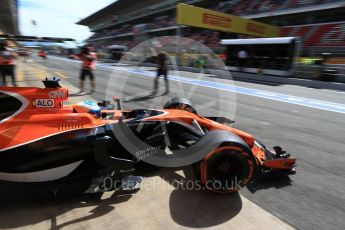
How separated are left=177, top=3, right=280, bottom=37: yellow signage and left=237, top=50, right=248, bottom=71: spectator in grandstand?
262 inches

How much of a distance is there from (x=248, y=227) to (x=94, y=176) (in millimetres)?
1669

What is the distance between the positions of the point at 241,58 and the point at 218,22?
A: 326 inches

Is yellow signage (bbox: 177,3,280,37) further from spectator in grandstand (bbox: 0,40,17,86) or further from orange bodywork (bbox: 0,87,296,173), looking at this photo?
orange bodywork (bbox: 0,87,296,173)

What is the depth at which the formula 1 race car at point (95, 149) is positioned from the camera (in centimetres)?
292

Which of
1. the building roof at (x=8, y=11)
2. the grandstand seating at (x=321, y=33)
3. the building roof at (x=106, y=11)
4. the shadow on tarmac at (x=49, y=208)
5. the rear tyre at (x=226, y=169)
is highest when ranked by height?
the building roof at (x=106, y=11)

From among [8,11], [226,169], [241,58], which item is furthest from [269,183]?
[8,11]

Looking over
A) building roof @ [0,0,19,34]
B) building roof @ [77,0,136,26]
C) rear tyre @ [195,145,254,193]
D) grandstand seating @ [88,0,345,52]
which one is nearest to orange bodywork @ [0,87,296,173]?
rear tyre @ [195,145,254,193]

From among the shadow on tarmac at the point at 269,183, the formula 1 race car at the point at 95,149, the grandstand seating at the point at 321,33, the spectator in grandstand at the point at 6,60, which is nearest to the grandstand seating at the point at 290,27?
the grandstand seating at the point at 321,33

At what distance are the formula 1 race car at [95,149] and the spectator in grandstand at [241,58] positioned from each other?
1743cm

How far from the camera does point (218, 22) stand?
1075 inches

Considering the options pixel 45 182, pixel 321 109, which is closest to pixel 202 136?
pixel 45 182

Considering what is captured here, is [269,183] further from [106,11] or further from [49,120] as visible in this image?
[106,11]

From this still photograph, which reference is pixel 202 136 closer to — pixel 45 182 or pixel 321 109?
pixel 45 182

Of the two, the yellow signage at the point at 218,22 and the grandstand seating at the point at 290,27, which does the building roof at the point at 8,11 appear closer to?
the yellow signage at the point at 218,22
